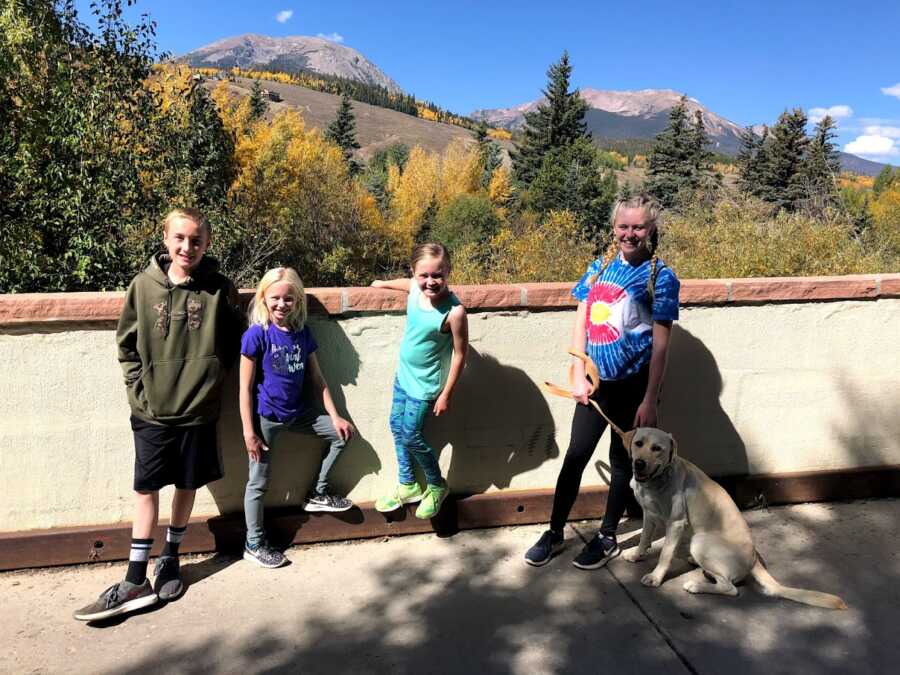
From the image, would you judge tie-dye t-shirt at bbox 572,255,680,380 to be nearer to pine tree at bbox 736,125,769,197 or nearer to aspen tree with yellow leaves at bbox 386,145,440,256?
aspen tree with yellow leaves at bbox 386,145,440,256

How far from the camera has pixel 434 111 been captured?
523ft

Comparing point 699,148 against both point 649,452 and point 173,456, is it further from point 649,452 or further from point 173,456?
point 173,456

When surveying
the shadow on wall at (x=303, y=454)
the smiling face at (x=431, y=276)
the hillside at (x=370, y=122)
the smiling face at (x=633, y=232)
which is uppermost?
the hillside at (x=370, y=122)

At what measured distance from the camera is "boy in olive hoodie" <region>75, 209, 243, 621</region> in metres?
2.78

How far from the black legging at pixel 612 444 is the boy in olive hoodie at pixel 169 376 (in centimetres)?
176

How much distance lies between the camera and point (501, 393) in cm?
355

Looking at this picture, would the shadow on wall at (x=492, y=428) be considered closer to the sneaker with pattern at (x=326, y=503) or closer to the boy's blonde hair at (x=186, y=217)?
the sneaker with pattern at (x=326, y=503)

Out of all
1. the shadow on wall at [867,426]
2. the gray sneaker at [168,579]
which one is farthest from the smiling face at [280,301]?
the shadow on wall at [867,426]

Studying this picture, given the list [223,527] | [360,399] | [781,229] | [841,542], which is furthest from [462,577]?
[781,229]

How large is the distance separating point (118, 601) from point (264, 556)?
0.69 metres

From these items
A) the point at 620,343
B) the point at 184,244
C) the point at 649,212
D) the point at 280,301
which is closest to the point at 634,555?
the point at 620,343

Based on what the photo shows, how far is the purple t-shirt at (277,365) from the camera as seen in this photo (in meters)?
2.97

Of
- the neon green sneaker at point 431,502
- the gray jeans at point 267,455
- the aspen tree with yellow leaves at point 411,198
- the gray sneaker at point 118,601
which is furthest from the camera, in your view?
the aspen tree with yellow leaves at point 411,198

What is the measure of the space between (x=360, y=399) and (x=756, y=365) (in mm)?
2413
